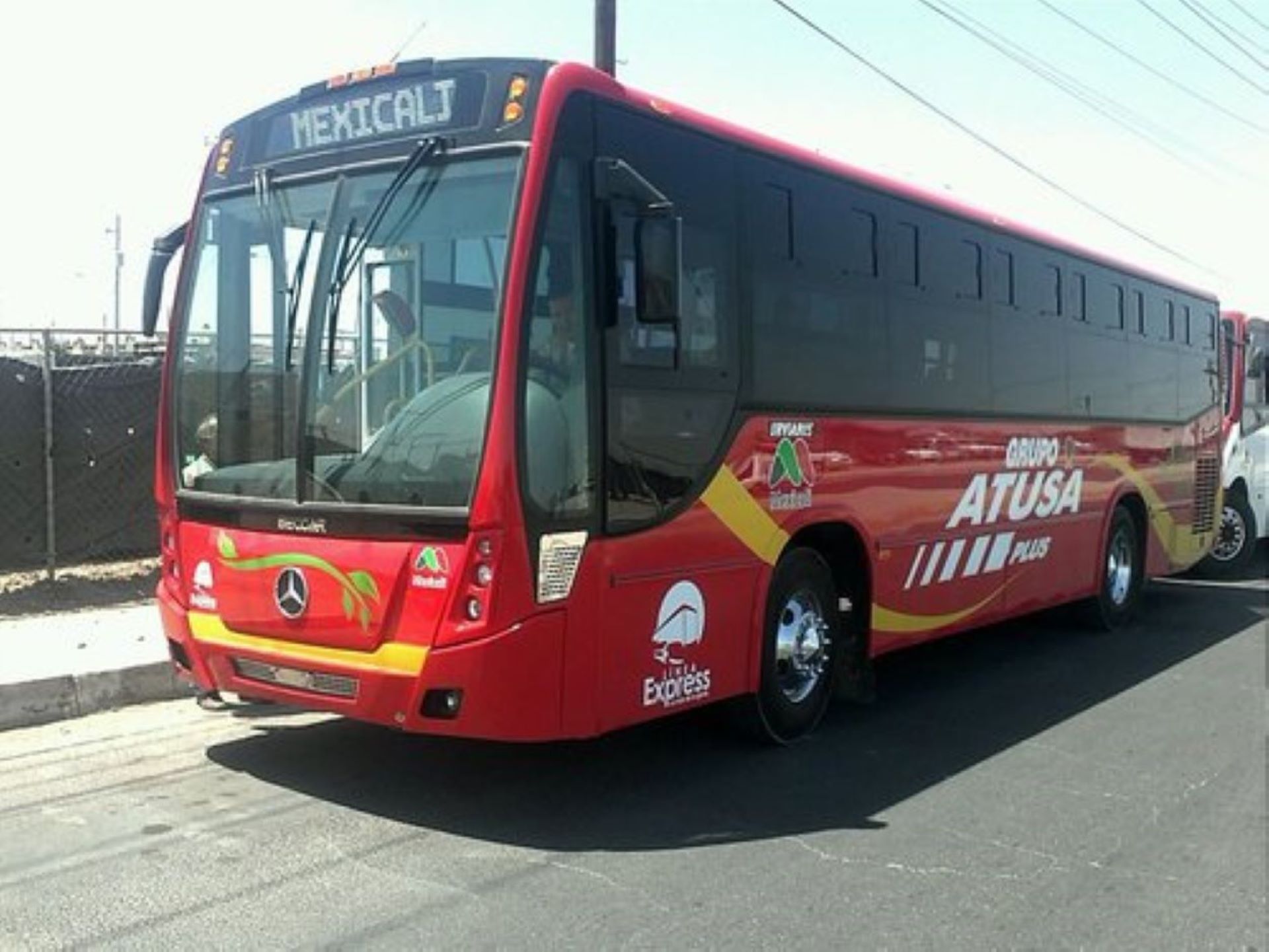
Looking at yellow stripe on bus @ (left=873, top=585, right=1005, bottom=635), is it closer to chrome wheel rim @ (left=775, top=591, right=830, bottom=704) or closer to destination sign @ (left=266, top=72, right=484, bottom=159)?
chrome wheel rim @ (left=775, top=591, right=830, bottom=704)

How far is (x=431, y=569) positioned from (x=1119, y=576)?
7890mm

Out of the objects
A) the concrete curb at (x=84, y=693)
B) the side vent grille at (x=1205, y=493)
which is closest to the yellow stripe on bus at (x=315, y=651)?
the concrete curb at (x=84, y=693)

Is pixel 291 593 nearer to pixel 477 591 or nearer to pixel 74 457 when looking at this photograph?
pixel 477 591

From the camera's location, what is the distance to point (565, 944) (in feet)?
13.1

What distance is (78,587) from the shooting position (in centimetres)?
997

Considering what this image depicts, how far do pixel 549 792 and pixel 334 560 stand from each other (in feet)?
4.86

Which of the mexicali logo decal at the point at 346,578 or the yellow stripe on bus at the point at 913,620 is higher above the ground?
the mexicali logo decal at the point at 346,578

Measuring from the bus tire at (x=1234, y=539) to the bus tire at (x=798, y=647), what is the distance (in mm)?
9502

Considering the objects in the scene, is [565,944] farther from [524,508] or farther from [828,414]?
[828,414]

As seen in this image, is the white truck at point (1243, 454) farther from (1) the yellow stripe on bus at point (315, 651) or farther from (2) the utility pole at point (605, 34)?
(1) the yellow stripe on bus at point (315, 651)

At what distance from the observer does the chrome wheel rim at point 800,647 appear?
6527mm

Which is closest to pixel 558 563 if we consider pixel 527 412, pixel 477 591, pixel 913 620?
pixel 477 591

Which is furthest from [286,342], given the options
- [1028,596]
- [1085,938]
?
[1028,596]

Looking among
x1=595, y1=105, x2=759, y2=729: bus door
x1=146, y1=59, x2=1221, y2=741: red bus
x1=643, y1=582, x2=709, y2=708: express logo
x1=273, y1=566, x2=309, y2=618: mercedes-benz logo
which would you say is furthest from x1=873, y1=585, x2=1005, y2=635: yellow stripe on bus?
x1=273, y1=566, x2=309, y2=618: mercedes-benz logo
